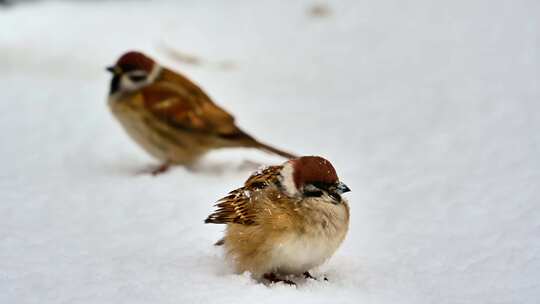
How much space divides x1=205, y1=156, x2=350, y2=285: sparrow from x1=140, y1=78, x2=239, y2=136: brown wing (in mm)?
2053

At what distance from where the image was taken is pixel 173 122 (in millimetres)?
5531

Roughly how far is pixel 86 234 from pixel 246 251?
3.40 feet

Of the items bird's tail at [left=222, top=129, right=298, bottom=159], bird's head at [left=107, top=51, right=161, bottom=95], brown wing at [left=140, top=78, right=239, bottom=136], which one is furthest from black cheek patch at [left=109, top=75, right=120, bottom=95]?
bird's tail at [left=222, top=129, right=298, bottom=159]

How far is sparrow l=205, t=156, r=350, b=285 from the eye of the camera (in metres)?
3.29

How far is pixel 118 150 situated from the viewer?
607 cm

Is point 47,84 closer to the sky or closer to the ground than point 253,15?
closer to the ground

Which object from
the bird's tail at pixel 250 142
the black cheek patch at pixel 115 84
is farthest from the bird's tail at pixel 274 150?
the black cheek patch at pixel 115 84

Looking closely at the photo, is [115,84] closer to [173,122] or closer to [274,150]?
[173,122]

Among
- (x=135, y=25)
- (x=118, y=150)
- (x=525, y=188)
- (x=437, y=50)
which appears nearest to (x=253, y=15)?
(x=135, y=25)

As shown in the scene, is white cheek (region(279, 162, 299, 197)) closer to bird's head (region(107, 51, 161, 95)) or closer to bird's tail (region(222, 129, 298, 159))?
bird's tail (region(222, 129, 298, 159))

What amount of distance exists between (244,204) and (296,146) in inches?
105

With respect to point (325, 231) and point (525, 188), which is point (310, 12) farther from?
point (325, 231)

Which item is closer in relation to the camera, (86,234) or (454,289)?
(454,289)

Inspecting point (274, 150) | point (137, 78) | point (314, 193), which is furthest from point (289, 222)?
point (137, 78)
